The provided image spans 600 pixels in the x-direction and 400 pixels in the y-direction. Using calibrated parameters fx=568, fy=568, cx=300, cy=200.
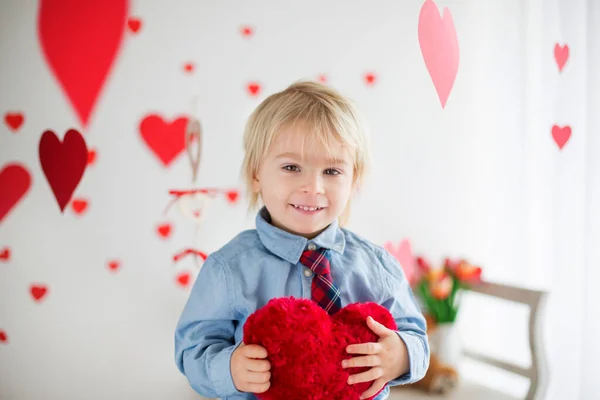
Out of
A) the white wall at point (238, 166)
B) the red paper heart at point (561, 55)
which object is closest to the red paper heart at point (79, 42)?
the white wall at point (238, 166)

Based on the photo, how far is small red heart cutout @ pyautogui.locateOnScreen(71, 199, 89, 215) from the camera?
4.20ft

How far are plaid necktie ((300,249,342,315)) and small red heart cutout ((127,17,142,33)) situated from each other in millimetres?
720

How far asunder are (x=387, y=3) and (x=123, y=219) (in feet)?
3.09

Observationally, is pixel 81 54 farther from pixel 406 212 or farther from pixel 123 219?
pixel 406 212

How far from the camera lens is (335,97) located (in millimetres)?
986

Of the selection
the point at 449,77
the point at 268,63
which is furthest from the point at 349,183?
the point at 268,63

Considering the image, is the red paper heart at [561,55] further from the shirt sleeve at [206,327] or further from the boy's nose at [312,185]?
the shirt sleeve at [206,327]

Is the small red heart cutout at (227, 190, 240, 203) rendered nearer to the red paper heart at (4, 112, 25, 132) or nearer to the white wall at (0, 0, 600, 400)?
the white wall at (0, 0, 600, 400)

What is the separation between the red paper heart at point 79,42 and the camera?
118cm

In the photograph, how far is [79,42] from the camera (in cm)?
120

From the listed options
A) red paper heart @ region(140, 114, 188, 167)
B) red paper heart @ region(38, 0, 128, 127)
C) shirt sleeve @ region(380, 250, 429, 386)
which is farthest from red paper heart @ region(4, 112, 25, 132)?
shirt sleeve @ region(380, 250, 429, 386)

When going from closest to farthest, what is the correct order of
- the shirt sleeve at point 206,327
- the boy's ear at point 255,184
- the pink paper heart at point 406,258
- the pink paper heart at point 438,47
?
the shirt sleeve at point 206,327 → the boy's ear at point 255,184 → the pink paper heart at point 438,47 → the pink paper heart at point 406,258

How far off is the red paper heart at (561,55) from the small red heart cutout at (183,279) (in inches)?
46.9

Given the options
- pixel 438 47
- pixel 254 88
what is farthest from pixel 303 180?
pixel 254 88
